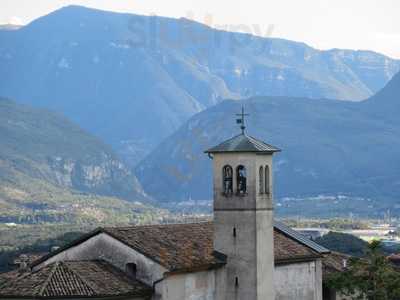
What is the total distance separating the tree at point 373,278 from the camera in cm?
5138

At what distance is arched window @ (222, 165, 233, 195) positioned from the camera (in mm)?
51438

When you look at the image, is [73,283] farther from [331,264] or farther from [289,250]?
[331,264]

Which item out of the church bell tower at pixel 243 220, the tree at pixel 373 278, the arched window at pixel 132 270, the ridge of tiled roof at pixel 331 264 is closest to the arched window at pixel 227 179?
the church bell tower at pixel 243 220

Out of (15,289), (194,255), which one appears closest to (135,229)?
(194,255)

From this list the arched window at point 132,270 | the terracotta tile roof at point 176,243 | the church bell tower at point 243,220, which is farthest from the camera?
the church bell tower at point 243,220

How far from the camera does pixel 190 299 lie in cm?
4875

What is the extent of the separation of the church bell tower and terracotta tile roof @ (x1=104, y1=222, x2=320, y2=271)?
2.66ft

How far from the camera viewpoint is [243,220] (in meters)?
51.0

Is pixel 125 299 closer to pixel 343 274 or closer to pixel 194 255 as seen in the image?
pixel 194 255

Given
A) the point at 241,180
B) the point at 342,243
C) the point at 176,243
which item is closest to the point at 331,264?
the point at 241,180

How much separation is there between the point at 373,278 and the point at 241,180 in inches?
255

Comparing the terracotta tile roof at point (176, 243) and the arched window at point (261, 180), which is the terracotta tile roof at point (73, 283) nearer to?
the terracotta tile roof at point (176, 243)

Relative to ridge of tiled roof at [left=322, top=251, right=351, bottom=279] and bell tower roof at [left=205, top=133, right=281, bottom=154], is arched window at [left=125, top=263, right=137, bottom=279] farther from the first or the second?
ridge of tiled roof at [left=322, top=251, right=351, bottom=279]

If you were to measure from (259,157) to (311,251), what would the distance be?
9.31 m
